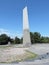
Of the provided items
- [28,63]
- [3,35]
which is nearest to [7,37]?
[3,35]

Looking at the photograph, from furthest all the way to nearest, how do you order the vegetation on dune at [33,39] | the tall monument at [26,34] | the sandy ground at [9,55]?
the vegetation on dune at [33,39] → the tall monument at [26,34] → the sandy ground at [9,55]

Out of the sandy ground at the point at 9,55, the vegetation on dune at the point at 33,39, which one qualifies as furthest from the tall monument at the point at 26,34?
the vegetation on dune at the point at 33,39

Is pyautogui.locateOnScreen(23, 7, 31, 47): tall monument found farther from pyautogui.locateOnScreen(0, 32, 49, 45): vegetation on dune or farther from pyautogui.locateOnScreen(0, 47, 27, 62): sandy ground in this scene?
pyautogui.locateOnScreen(0, 32, 49, 45): vegetation on dune

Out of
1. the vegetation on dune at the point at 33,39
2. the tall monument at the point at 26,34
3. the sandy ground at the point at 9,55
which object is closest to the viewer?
the sandy ground at the point at 9,55

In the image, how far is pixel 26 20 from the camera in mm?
20984

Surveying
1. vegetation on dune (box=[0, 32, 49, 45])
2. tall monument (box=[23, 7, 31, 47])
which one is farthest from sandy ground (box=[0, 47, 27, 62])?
vegetation on dune (box=[0, 32, 49, 45])

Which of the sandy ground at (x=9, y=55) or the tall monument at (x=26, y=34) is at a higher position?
the tall monument at (x=26, y=34)

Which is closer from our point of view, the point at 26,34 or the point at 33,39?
the point at 26,34

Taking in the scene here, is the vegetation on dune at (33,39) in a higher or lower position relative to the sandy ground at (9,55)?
higher

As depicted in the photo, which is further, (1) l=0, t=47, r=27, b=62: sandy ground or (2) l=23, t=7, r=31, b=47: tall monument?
(2) l=23, t=7, r=31, b=47: tall monument

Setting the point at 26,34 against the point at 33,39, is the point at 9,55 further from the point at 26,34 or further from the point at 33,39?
the point at 33,39

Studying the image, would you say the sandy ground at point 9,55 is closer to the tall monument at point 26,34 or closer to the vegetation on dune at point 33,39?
the tall monument at point 26,34

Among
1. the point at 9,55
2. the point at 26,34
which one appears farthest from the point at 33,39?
the point at 9,55

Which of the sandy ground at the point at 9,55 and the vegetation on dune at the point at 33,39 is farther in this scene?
the vegetation on dune at the point at 33,39
